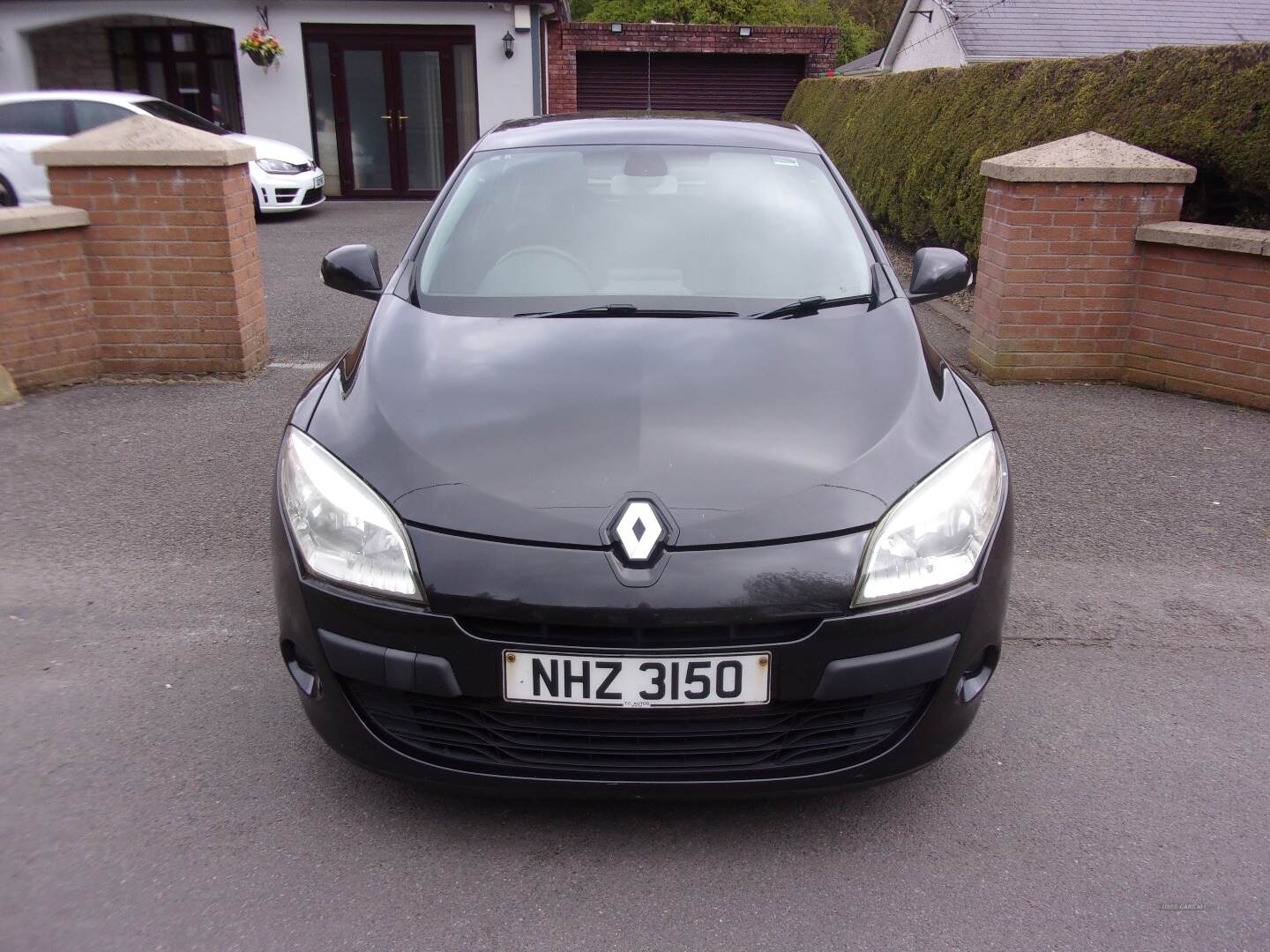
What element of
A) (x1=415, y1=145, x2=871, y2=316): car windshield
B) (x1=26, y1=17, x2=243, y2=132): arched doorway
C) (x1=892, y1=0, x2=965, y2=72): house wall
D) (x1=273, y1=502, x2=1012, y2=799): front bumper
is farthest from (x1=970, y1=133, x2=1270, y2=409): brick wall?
(x1=892, y1=0, x2=965, y2=72): house wall

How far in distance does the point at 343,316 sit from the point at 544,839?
19.6ft

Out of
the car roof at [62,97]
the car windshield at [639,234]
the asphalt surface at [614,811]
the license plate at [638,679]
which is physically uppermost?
the car roof at [62,97]

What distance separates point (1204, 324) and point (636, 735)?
478cm

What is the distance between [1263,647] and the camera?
3184 mm

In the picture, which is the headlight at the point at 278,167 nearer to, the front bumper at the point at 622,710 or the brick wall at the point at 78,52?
the brick wall at the point at 78,52

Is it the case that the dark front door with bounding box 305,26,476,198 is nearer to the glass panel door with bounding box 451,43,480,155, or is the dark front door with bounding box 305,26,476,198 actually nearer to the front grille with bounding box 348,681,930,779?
the glass panel door with bounding box 451,43,480,155

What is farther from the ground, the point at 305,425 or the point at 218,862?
the point at 305,425

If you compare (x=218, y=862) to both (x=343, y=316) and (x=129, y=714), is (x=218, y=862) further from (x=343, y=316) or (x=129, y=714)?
(x=343, y=316)

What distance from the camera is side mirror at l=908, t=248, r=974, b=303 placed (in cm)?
337

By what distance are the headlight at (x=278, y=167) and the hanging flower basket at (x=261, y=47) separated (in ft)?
11.1

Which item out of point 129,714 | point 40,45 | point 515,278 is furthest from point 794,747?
point 40,45

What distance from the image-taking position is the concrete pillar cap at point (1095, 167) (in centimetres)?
550

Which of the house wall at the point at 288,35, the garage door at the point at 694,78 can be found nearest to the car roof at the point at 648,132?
the house wall at the point at 288,35

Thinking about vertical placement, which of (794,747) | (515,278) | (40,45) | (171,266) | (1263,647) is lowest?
(1263,647)
